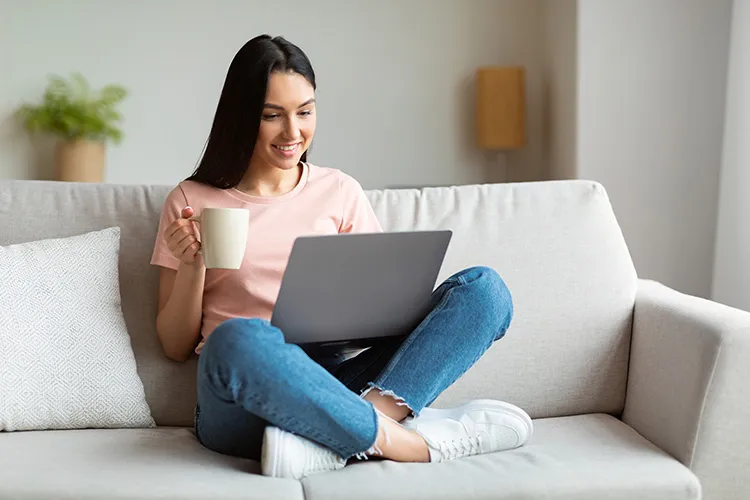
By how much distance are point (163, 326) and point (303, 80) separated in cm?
58

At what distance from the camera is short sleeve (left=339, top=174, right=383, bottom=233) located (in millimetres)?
2076

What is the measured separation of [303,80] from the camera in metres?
2.01

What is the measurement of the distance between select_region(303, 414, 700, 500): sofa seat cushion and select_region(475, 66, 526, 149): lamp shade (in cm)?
252

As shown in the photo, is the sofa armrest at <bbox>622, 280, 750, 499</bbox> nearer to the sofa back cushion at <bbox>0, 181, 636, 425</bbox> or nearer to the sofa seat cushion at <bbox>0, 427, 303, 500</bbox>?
the sofa back cushion at <bbox>0, 181, 636, 425</bbox>

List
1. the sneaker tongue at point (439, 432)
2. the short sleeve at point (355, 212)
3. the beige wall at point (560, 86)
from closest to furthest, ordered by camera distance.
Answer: the sneaker tongue at point (439, 432), the short sleeve at point (355, 212), the beige wall at point (560, 86)

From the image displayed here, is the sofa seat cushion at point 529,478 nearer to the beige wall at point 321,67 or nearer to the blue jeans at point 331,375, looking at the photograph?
the blue jeans at point 331,375

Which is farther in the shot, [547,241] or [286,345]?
[547,241]

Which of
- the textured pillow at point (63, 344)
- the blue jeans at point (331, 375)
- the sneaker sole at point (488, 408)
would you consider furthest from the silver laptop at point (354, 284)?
the textured pillow at point (63, 344)

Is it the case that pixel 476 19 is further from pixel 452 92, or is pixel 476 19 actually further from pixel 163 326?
pixel 163 326

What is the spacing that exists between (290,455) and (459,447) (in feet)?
1.03

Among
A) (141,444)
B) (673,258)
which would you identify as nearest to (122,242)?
(141,444)

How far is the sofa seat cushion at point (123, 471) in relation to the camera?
59.6 inches

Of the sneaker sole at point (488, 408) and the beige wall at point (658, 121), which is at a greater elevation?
the beige wall at point (658, 121)

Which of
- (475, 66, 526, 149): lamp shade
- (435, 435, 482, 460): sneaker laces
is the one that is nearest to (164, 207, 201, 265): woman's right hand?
(435, 435, 482, 460): sneaker laces
